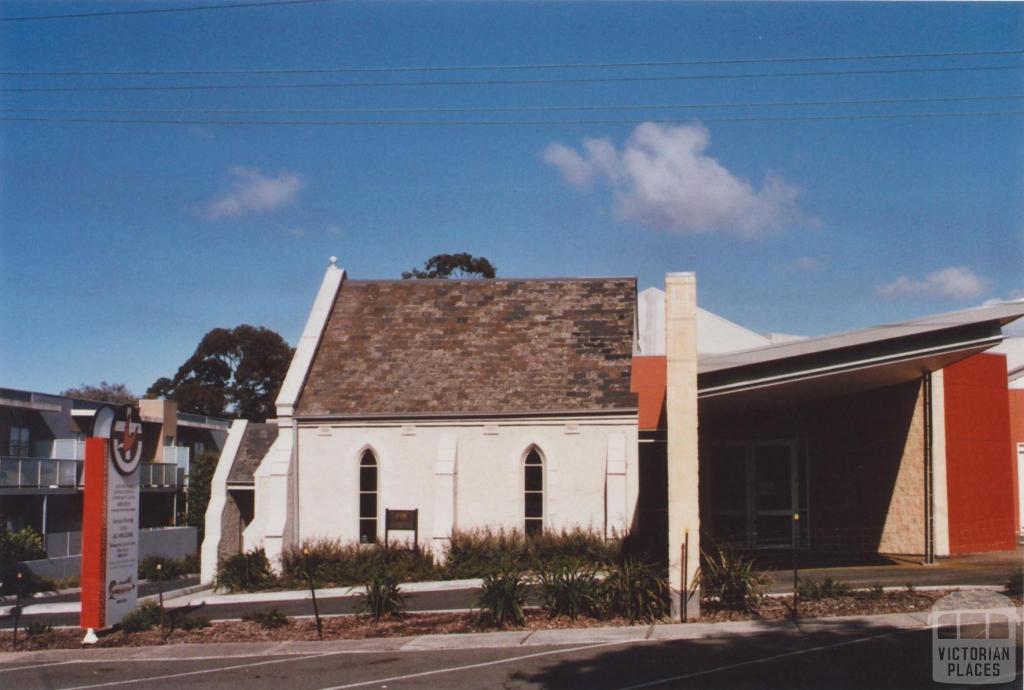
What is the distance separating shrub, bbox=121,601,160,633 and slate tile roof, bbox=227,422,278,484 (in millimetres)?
9852

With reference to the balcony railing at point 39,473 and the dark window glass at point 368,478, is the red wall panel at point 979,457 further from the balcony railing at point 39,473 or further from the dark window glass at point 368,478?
the balcony railing at point 39,473

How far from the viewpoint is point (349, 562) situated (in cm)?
2523

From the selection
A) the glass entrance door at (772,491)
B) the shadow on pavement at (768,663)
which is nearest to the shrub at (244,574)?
the shadow on pavement at (768,663)

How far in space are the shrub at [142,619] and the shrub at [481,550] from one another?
24.3ft

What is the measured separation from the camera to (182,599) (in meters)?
23.5

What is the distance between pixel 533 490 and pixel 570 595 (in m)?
10.1

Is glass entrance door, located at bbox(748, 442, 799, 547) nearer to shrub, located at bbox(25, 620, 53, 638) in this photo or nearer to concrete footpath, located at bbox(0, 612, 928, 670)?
concrete footpath, located at bbox(0, 612, 928, 670)

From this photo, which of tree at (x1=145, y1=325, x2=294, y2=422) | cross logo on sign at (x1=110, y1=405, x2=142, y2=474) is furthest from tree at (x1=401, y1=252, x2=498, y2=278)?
cross logo on sign at (x1=110, y1=405, x2=142, y2=474)

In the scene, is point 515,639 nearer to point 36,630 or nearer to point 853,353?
point 853,353

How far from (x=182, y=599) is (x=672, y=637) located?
13141 millimetres

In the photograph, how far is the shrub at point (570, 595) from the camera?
1680cm

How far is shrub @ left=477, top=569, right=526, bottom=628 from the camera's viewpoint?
16781mm

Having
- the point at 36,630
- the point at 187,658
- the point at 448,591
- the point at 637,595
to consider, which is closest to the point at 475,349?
the point at 448,591

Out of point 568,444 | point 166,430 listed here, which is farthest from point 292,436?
point 166,430
